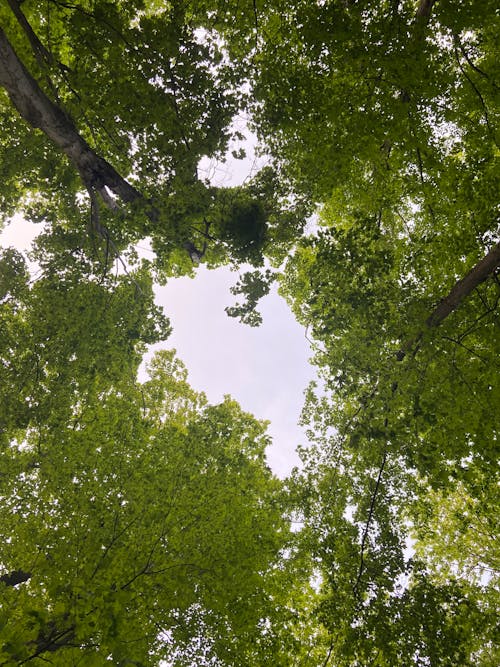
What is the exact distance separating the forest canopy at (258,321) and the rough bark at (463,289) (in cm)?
5

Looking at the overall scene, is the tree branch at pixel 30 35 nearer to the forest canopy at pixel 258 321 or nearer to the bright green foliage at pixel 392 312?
the forest canopy at pixel 258 321

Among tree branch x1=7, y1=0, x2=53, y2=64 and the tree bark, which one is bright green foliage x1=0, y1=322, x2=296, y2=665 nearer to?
the tree bark

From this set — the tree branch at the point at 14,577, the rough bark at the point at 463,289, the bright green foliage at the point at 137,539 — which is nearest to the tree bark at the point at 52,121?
the bright green foliage at the point at 137,539

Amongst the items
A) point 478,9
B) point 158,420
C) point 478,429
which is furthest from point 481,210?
point 158,420

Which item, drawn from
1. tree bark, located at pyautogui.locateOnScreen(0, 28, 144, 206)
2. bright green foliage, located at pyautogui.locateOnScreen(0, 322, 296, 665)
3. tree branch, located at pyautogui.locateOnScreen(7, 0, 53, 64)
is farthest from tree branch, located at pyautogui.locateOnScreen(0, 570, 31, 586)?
tree branch, located at pyautogui.locateOnScreen(7, 0, 53, 64)

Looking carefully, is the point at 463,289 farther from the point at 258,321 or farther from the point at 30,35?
the point at 30,35

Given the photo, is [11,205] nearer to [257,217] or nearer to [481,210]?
[257,217]

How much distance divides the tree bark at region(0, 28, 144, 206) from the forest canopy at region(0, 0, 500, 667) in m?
0.05

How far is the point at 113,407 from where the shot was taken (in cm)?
1134

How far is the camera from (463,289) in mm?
8070

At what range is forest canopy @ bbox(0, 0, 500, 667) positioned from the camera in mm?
7332

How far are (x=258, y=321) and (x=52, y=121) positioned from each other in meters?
7.85

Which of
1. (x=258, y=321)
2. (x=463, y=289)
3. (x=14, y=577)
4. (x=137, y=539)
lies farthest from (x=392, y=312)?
(x=14, y=577)

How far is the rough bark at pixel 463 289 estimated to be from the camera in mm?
7785
